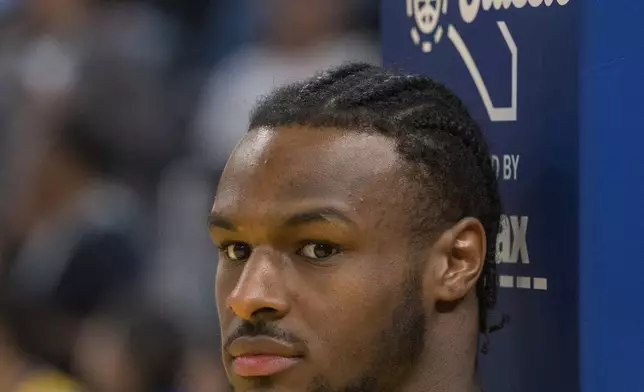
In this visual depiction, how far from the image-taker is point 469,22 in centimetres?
213

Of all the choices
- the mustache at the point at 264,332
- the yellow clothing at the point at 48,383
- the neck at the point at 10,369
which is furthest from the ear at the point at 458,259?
the neck at the point at 10,369

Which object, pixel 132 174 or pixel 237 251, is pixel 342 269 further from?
pixel 132 174

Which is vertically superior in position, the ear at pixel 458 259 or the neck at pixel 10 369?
the ear at pixel 458 259

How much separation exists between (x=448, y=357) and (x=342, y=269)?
0.22m

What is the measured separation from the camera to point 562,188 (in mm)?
1942

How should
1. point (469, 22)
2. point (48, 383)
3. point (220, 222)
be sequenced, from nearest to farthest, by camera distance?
point (220, 222) < point (469, 22) < point (48, 383)

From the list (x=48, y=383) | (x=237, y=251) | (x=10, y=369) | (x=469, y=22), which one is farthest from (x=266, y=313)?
(x=10, y=369)

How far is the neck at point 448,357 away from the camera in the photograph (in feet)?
5.86

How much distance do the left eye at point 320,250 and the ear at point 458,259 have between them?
15cm

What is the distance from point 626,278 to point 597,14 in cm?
37

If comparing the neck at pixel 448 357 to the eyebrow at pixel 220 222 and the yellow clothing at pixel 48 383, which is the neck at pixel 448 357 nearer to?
the eyebrow at pixel 220 222

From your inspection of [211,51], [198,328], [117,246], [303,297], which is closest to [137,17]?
[211,51]

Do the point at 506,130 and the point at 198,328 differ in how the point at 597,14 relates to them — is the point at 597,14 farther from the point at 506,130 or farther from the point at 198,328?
the point at 198,328

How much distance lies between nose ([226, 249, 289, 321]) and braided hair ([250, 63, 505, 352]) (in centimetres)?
21
